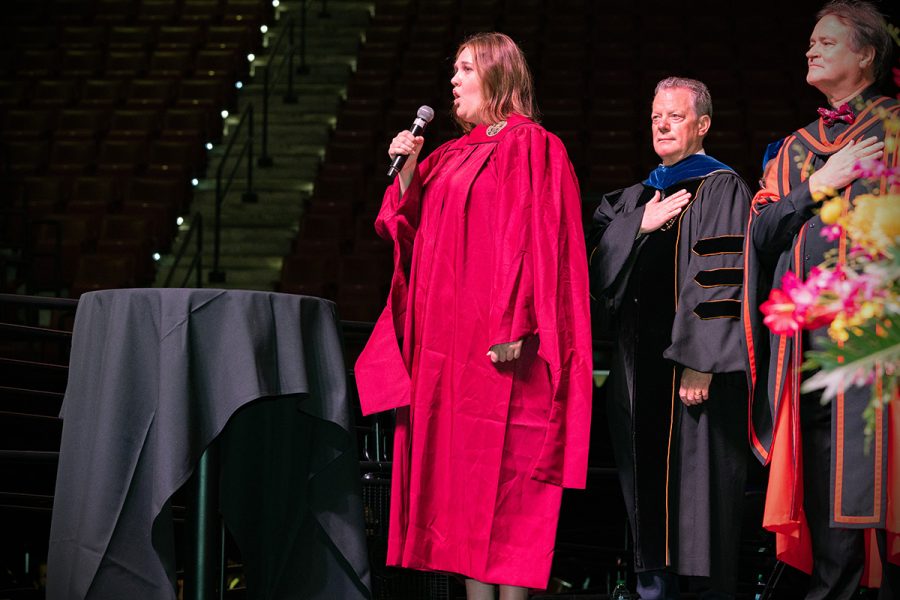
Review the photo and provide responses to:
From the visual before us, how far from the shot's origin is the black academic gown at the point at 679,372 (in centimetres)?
283

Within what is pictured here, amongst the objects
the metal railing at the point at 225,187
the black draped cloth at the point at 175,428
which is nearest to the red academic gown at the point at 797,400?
the black draped cloth at the point at 175,428

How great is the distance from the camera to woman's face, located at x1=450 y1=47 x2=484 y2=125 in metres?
2.94

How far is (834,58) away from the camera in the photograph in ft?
8.78

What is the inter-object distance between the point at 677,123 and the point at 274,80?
323 inches

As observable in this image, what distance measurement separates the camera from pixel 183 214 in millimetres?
8734

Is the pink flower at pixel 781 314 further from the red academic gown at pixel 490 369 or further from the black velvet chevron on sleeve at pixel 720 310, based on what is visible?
the black velvet chevron on sleeve at pixel 720 310

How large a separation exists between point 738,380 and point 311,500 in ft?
3.72

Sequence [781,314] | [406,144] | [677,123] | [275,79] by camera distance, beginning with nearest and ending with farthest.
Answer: [781,314] < [406,144] < [677,123] < [275,79]

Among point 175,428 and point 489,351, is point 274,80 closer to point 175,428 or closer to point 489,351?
point 489,351

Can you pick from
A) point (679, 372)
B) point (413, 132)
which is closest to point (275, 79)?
point (413, 132)

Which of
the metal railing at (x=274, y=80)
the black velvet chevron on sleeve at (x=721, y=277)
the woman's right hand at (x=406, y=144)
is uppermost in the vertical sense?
the metal railing at (x=274, y=80)

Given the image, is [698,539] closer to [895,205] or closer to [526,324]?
[526,324]

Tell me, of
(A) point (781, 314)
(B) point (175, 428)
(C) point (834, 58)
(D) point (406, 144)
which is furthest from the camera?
(D) point (406, 144)

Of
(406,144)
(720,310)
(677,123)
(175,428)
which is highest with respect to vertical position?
(677,123)
